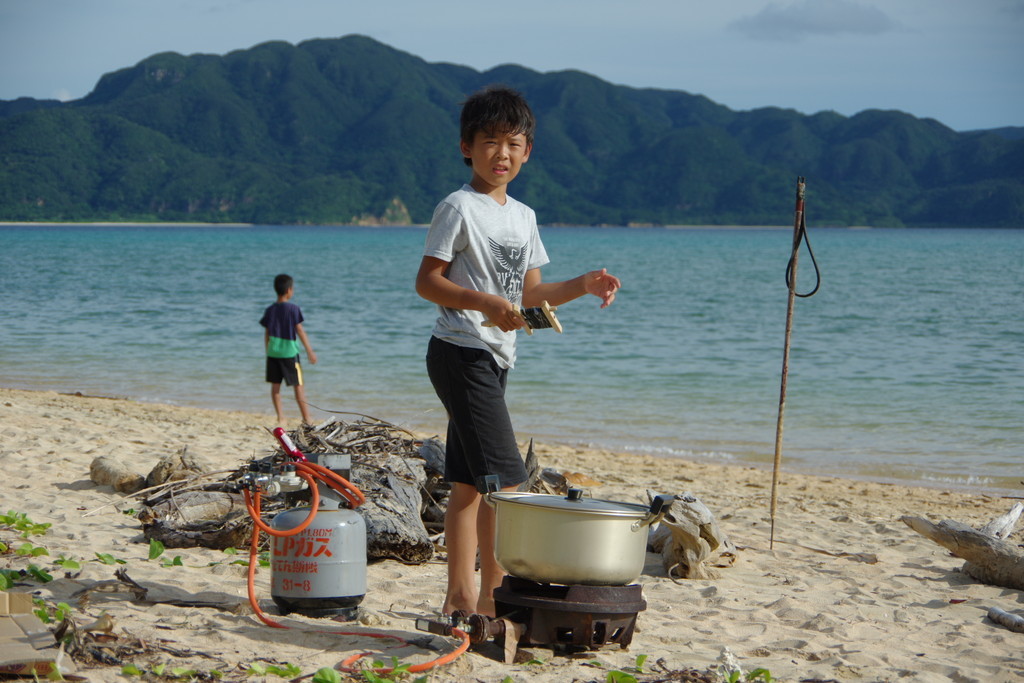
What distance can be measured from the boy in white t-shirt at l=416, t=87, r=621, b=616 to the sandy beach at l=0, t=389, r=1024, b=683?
49 centimetres

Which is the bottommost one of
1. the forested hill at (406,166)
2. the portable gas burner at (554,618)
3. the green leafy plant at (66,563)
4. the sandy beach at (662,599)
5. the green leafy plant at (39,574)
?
the sandy beach at (662,599)

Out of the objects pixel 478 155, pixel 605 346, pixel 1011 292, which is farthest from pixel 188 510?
pixel 1011 292

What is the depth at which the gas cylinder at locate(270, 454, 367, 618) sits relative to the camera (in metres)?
3.58

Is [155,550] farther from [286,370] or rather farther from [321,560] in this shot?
[286,370]

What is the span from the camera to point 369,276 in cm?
4416

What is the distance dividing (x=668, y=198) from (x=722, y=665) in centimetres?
16109

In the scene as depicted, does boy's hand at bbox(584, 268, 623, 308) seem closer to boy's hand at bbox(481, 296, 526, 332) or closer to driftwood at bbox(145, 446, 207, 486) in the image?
boy's hand at bbox(481, 296, 526, 332)

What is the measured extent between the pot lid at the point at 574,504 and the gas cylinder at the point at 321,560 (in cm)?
66

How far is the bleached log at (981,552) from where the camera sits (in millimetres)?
4886

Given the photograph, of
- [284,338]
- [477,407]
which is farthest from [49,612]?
[284,338]

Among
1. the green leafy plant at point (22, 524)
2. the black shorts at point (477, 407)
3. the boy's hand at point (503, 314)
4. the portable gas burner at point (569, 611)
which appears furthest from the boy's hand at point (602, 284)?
the green leafy plant at point (22, 524)

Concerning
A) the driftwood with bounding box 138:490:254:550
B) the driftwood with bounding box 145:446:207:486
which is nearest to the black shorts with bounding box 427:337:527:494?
the driftwood with bounding box 138:490:254:550

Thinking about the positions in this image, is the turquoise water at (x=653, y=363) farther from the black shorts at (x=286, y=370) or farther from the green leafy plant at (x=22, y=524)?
the green leafy plant at (x=22, y=524)

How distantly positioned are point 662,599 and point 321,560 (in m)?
1.71
